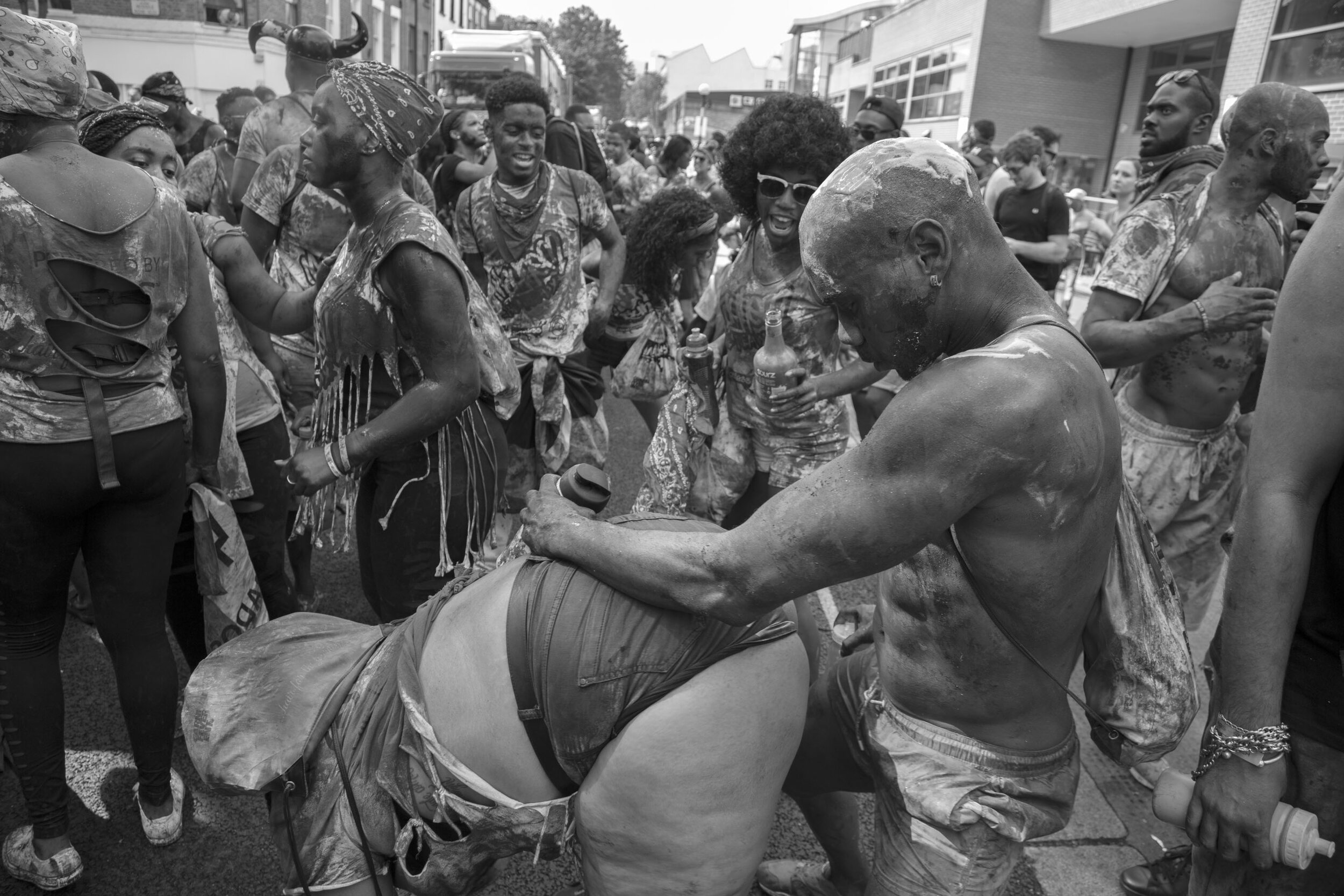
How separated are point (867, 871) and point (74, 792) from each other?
2.45 m

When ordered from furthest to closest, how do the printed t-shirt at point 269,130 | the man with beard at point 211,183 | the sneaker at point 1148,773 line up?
the man with beard at point 211,183, the printed t-shirt at point 269,130, the sneaker at point 1148,773

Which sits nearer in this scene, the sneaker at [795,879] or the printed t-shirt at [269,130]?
the sneaker at [795,879]

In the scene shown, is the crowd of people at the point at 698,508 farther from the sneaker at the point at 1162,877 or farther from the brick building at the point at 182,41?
the brick building at the point at 182,41

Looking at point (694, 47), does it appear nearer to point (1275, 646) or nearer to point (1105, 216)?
point (1105, 216)

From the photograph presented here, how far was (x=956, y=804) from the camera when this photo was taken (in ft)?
5.09

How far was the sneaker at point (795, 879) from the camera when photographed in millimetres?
2338

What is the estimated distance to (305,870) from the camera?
1.56 metres

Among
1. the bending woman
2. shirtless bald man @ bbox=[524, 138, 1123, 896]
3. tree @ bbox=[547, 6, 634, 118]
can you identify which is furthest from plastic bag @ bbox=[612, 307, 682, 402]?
tree @ bbox=[547, 6, 634, 118]

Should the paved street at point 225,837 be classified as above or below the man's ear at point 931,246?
below

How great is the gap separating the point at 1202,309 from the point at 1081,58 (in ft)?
89.9

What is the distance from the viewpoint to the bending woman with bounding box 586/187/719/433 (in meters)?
4.38

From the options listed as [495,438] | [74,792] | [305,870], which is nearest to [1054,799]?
[305,870]

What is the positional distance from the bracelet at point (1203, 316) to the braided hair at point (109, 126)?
3487mm

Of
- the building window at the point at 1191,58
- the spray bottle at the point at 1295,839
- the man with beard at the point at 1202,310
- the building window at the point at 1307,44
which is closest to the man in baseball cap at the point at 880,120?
the man with beard at the point at 1202,310
